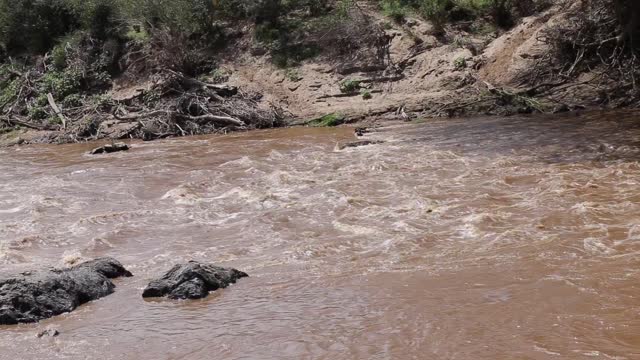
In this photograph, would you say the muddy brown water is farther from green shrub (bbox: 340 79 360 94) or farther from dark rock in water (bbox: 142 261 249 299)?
green shrub (bbox: 340 79 360 94)

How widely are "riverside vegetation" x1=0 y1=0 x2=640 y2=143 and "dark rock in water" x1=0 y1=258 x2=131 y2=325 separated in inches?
487

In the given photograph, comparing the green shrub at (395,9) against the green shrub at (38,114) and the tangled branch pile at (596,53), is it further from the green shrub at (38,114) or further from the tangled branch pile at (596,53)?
the green shrub at (38,114)

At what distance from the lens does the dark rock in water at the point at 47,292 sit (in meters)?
5.34

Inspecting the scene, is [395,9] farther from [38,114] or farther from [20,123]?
[20,123]

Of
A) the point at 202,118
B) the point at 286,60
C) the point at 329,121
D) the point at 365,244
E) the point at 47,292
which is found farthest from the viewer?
the point at 286,60

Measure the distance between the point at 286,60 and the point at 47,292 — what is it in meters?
17.0

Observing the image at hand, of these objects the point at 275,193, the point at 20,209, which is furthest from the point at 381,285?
the point at 20,209

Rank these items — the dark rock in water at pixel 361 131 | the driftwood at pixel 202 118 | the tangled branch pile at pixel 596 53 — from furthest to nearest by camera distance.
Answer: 1. the driftwood at pixel 202 118
2. the tangled branch pile at pixel 596 53
3. the dark rock in water at pixel 361 131

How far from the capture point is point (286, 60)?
21.9m

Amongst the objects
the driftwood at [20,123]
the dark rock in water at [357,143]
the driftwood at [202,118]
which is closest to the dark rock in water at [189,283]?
the dark rock in water at [357,143]

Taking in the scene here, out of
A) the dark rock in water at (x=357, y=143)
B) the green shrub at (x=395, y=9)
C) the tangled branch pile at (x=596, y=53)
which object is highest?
the green shrub at (x=395, y=9)

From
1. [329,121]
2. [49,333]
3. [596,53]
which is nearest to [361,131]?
[329,121]

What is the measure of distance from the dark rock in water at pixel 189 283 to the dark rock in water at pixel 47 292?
49cm

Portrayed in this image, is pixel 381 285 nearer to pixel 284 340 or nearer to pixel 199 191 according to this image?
pixel 284 340
